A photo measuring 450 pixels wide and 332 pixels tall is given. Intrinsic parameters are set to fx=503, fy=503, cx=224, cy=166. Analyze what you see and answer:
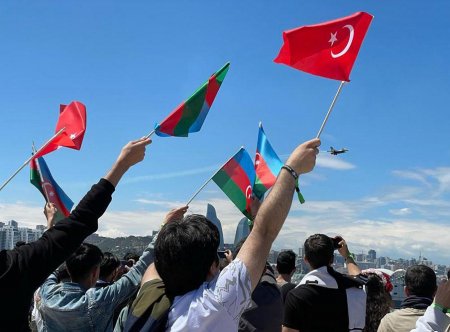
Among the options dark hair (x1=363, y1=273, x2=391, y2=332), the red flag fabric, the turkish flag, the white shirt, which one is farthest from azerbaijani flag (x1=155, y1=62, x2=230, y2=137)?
the white shirt

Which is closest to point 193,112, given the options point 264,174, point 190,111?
point 190,111

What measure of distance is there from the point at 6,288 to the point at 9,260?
0.16 metres

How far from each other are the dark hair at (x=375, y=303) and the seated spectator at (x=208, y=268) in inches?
167

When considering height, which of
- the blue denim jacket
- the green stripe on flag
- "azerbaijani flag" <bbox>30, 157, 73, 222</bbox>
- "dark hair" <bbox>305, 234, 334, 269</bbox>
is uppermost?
the green stripe on flag

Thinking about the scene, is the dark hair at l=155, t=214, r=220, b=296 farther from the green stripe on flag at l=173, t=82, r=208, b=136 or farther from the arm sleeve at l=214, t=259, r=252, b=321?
the green stripe on flag at l=173, t=82, r=208, b=136

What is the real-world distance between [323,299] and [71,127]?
12.9 feet

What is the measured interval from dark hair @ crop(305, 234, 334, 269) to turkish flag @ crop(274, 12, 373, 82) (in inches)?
75.8

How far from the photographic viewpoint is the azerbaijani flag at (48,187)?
7.28 m

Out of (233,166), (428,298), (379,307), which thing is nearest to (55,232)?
(428,298)

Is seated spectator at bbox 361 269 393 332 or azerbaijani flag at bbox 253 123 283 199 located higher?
azerbaijani flag at bbox 253 123 283 199

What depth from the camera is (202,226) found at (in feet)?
8.67

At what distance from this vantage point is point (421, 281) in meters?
5.35

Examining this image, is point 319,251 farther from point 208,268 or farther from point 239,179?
point 239,179

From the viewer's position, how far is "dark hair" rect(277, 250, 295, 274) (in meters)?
7.86
